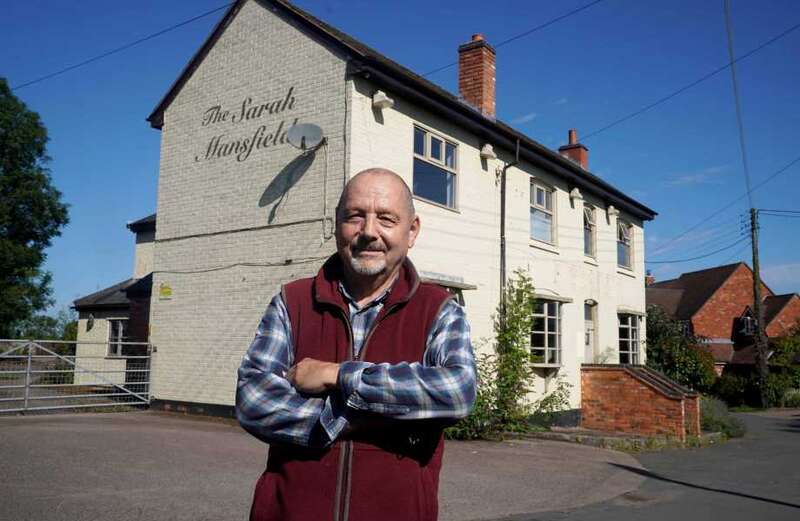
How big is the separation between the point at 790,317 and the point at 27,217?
4414 centimetres

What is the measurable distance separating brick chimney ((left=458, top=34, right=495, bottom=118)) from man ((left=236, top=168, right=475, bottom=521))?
1450 cm

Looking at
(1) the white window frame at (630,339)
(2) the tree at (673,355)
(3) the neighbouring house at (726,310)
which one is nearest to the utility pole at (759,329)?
(3) the neighbouring house at (726,310)

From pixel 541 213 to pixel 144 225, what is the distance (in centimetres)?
1491

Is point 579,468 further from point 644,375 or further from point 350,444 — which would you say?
point 350,444

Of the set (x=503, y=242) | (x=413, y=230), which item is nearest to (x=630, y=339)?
(x=503, y=242)

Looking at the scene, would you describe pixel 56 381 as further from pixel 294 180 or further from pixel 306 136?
pixel 306 136

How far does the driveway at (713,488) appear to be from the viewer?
725 centimetres

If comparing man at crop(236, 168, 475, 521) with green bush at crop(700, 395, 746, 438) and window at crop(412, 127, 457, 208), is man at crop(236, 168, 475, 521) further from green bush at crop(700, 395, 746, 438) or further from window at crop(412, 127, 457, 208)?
green bush at crop(700, 395, 746, 438)

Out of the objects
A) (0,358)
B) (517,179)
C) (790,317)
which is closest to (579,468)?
(517,179)

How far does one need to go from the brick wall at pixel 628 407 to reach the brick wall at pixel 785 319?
28959mm

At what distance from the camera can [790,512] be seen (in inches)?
299

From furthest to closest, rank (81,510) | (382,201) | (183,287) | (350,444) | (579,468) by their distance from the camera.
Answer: (183,287)
(579,468)
(81,510)
(382,201)
(350,444)

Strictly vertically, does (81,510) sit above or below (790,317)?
below

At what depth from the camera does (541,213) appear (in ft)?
55.9
